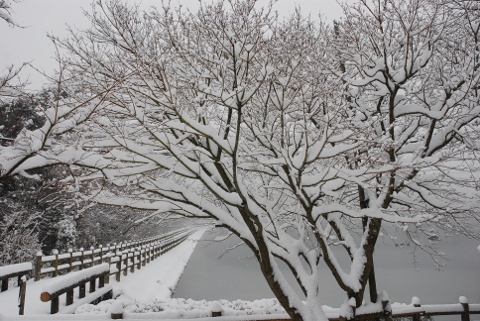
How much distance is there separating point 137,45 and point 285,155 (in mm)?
2686

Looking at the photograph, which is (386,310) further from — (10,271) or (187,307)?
(10,271)

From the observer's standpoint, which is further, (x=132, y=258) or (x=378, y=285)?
(x=378, y=285)

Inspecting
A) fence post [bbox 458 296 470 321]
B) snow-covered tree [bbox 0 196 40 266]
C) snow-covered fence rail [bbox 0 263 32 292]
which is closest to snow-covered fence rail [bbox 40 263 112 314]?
snow-covered fence rail [bbox 0 263 32 292]

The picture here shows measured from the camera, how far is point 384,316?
560 cm

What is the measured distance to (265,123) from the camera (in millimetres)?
5398

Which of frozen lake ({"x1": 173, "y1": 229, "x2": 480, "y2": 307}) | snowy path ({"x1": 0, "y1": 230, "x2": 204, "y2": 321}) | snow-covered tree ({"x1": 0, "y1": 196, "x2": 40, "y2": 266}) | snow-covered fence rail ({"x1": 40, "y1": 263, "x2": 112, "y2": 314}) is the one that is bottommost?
frozen lake ({"x1": 173, "y1": 229, "x2": 480, "y2": 307})

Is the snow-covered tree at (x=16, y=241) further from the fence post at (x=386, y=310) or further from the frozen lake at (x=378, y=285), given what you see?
the fence post at (x=386, y=310)

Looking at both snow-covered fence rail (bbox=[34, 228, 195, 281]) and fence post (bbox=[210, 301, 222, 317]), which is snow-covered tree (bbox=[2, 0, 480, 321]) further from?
snow-covered fence rail (bbox=[34, 228, 195, 281])

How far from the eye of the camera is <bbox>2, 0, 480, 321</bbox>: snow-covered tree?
4.25 meters

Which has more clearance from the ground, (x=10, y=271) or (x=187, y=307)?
(x=10, y=271)

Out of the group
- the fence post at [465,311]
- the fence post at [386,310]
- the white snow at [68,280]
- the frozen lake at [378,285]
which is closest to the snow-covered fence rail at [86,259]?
the frozen lake at [378,285]

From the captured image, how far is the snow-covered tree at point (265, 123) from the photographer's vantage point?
425 centimetres

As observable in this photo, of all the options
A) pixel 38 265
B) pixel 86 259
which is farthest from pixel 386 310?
pixel 86 259

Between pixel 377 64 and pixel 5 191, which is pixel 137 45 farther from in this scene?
pixel 5 191
